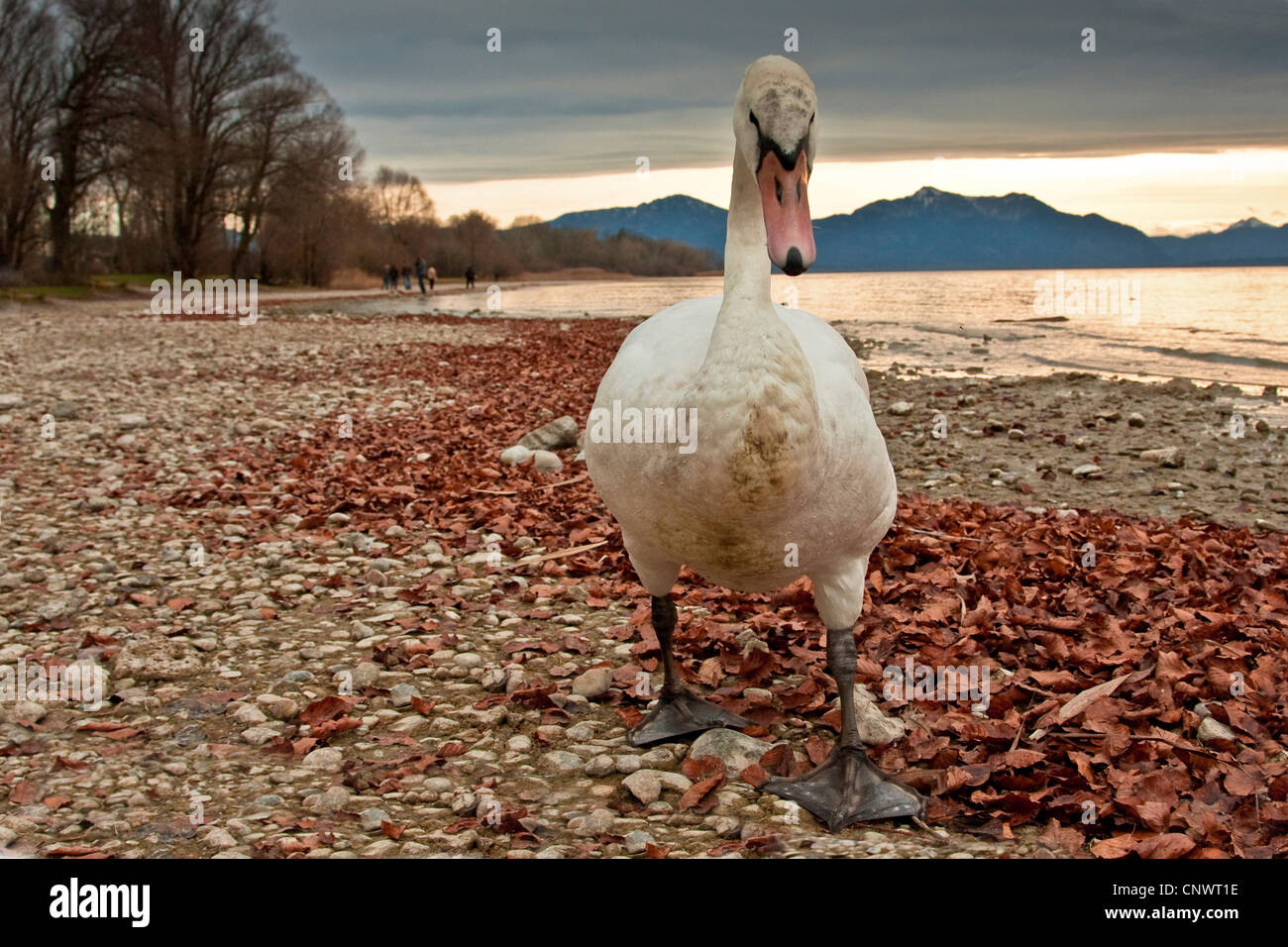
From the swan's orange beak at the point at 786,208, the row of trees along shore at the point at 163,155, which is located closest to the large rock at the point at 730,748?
the swan's orange beak at the point at 786,208

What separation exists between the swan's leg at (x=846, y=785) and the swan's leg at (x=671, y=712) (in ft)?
1.91

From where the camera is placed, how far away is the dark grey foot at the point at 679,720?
4590 mm

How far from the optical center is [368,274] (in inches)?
3071

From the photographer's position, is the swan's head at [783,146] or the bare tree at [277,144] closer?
the swan's head at [783,146]

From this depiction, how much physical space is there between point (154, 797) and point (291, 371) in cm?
1477

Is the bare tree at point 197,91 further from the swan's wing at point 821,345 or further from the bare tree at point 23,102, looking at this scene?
the swan's wing at point 821,345

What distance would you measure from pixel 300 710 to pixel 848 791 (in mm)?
2617

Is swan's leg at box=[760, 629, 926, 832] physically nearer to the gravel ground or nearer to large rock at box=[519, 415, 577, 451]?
the gravel ground

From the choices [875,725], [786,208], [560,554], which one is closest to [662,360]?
[786,208]

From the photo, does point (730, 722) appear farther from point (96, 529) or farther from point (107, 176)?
point (107, 176)

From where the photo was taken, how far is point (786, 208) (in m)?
3.25

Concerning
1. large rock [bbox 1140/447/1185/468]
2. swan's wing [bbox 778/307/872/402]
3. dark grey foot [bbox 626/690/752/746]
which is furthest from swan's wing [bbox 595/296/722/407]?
large rock [bbox 1140/447/1185/468]

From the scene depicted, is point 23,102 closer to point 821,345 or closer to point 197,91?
point 197,91

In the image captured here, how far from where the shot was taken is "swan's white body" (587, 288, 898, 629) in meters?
3.38
